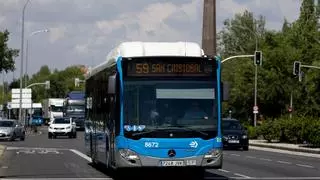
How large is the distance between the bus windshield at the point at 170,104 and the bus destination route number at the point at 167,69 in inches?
A: 8.1

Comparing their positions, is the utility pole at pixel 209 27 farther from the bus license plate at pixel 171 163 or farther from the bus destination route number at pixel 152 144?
the bus destination route number at pixel 152 144

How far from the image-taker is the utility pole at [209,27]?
60.1m

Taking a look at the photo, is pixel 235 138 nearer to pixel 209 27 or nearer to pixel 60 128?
pixel 209 27

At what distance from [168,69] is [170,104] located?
91 cm

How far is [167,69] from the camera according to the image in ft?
58.7

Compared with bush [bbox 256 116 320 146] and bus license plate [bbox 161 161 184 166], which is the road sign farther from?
bus license plate [bbox 161 161 184 166]

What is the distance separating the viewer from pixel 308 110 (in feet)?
245

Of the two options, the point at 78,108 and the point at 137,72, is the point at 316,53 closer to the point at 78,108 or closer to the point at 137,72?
the point at 78,108

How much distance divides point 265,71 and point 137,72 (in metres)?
61.4

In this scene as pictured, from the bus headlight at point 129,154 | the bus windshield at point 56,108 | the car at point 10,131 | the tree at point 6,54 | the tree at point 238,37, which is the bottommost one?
the car at point 10,131

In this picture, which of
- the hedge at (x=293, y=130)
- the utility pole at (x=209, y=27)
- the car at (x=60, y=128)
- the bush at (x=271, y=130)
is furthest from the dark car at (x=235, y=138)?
the car at (x=60, y=128)

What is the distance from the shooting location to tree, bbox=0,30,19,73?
6562 cm

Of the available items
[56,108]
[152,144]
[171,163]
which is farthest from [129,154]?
[56,108]

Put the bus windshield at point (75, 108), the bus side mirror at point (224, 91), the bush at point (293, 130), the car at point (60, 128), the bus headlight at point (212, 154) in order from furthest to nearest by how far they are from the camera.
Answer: the bus windshield at point (75, 108)
the car at point (60, 128)
the bush at point (293, 130)
the bus side mirror at point (224, 91)
the bus headlight at point (212, 154)
